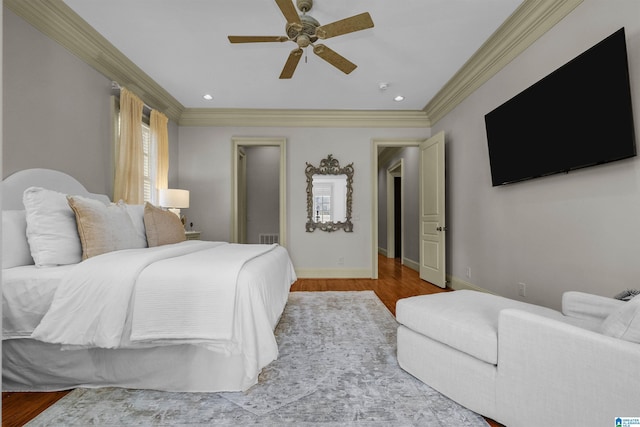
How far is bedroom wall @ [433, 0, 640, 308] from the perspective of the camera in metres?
1.86

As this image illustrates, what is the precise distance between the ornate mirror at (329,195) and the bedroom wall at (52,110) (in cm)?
271

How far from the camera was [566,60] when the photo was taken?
2.30 m

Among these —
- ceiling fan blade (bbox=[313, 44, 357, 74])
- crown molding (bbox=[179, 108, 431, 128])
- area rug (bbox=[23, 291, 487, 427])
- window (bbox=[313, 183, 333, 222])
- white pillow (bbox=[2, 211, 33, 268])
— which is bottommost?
area rug (bbox=[23, 291, 487, 427])

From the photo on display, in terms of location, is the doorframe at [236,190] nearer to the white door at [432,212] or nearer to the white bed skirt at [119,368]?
the white door at [432,212]

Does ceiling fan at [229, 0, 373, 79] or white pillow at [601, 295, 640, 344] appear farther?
ceiling fan at [229, 0, 373, 79]

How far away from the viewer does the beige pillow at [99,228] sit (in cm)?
193

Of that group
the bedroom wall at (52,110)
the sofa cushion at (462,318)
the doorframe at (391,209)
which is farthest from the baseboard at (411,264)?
the bedroom wall at (52,110)

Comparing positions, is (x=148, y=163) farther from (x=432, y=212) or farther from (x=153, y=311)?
(x=432, y=212)

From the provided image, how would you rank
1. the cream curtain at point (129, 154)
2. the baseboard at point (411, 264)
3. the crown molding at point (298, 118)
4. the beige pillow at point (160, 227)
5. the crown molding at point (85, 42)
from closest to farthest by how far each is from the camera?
the crown molding at point (85, 42), the beige pillow at point (160, 227), the cream curtain at point (129, 154), the crown molding at point (298, 118), the baseboard at point (411, 264)

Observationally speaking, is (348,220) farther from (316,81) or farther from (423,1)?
(423,1)

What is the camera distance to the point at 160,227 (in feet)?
8.76

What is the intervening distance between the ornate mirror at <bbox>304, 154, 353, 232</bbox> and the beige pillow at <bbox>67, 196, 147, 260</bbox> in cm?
294

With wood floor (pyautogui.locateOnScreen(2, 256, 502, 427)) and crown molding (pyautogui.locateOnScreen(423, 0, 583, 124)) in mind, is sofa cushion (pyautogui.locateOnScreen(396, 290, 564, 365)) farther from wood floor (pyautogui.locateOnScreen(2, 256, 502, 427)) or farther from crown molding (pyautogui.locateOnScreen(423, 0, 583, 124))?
crown molding (pyautogui.locateOnScreen(423, 0, 583, 124))

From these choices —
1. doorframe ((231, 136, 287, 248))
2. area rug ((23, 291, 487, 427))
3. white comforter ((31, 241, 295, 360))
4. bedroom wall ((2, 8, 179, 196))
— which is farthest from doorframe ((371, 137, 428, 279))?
bedroom wall ((2, 8, 179, 196))
